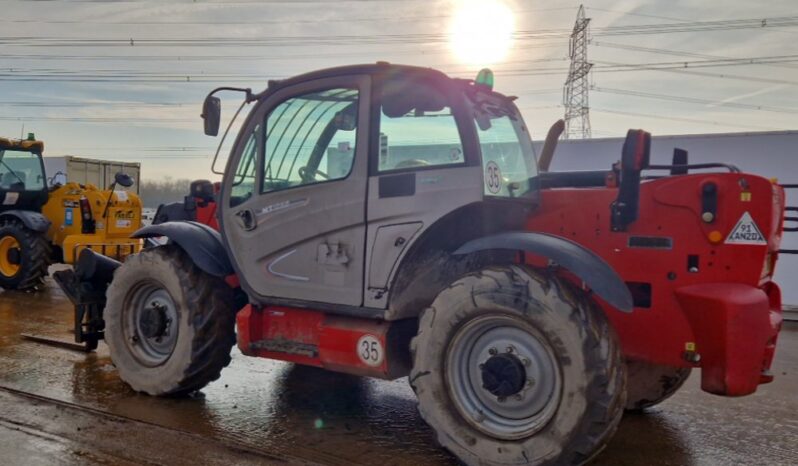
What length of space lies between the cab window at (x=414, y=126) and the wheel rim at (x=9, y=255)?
9666mm

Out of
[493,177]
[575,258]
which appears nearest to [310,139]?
[493,177]

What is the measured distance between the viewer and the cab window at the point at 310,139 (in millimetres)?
4512

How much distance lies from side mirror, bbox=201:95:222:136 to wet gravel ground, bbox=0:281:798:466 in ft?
6.63

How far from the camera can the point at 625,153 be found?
12.5ft

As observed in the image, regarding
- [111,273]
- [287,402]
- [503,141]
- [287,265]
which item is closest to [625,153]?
[503,141]

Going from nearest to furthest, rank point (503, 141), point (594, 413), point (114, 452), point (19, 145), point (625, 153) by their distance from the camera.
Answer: point (594, 413)
point (625, 153)
point (114, 452)
point (503, 141)
point (19, 145)

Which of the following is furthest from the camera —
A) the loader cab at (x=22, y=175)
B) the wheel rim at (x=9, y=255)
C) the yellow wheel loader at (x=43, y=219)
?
the loader cab at (x=22, y=175)

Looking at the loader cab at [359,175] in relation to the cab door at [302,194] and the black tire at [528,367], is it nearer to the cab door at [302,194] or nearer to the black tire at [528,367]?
the cab door at [302,194]

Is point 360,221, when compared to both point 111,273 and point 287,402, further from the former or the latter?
point 111,273

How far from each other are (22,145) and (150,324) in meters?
8.87

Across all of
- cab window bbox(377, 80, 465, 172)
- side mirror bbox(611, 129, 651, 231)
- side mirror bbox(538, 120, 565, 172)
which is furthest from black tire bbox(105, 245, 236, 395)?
side mirror bbox(611, 129, 651, 231)

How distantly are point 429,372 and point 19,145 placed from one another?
440 inches

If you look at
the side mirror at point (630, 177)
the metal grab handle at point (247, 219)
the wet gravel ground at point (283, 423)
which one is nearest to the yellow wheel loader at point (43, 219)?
the wet gravel ground at point (283, 423)

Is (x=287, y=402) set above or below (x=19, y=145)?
below
